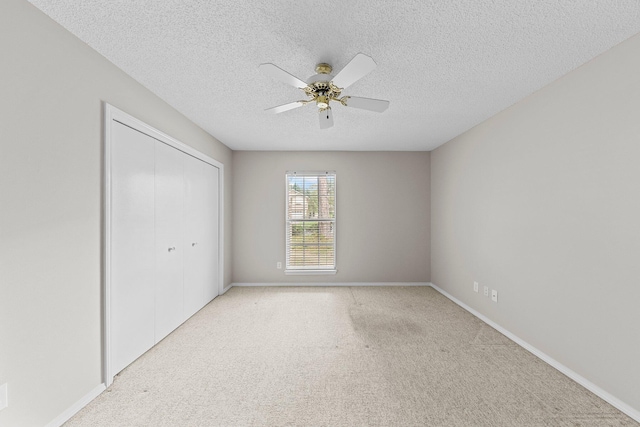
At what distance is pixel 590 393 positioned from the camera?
2.06 meters

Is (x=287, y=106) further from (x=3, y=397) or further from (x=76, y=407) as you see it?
(x=76, y=407)

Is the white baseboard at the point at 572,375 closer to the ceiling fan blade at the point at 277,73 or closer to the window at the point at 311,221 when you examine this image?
the window at the point at 311,221

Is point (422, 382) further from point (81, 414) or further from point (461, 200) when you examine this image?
point (461, 200)

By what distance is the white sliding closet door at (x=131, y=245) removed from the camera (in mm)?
2232

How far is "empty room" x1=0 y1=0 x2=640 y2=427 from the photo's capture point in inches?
64.5

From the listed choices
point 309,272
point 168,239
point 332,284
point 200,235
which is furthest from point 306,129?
point 332,284

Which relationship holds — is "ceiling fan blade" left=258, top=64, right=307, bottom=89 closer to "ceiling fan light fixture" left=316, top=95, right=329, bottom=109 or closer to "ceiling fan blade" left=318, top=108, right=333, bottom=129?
"ceiling fan light fixture" left=316, top=95, right=329, bottom=109

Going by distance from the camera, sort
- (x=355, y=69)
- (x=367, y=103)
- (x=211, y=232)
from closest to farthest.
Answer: (x=355, y=69) < (x=367, y=103) < (x=211, y=232)

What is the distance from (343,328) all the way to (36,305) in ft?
8.34

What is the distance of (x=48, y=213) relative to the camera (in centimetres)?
169

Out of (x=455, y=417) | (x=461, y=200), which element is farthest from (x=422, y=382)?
(x=461, y=200)

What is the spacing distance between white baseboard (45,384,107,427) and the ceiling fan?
2.44 m

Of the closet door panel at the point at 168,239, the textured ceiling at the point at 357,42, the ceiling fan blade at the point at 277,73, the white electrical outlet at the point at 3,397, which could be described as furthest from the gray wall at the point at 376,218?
the white electrical outlet at the point at 3,397

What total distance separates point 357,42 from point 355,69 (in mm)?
199
